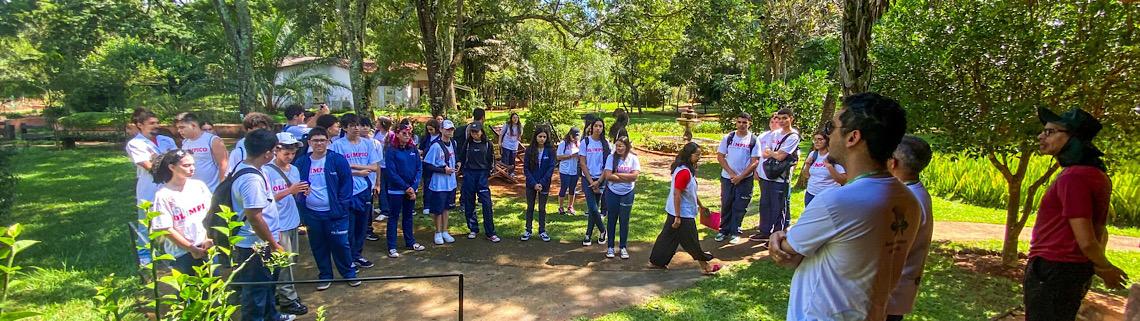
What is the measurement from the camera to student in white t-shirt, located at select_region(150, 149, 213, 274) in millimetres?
3275

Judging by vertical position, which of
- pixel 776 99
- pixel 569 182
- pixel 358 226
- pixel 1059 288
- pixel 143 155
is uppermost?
pixel 776 99

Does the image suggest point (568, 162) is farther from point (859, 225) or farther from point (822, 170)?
point (859, 225)

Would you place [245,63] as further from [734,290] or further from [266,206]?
[734,290]

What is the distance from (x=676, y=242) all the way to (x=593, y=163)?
159 cm

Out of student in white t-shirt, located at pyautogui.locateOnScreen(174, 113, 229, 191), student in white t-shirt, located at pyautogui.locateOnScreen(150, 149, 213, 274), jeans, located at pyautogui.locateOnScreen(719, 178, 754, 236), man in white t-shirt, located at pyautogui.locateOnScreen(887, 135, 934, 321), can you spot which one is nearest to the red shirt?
man in white t-shirt, located at pyautogui.locateOnScreen(887, 135, 934, 321)

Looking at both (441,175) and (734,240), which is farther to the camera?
(734,240)

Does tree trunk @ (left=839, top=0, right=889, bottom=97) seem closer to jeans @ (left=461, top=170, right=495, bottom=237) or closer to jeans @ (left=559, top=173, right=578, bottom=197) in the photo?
jeans @ (left=559, top=173, right=578, bottom=197)

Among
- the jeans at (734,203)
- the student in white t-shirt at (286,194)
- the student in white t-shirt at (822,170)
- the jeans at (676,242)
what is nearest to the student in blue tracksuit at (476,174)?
the jeans at (676,242)

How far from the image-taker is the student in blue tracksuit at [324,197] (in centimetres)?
465

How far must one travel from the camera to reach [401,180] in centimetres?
594

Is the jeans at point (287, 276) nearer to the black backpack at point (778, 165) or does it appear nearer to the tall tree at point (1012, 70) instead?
the black backpack at point (778, 165)

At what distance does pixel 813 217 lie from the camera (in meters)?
1.82

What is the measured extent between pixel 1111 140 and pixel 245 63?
439 inches

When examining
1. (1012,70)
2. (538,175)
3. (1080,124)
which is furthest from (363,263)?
(1012,70)
